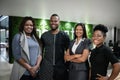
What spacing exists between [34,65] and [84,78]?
0.77m

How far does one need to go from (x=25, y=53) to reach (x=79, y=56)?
0.78m

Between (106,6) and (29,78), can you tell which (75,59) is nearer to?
(29,78)

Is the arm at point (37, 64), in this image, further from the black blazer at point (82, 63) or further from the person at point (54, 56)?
the black blazer at point (82, 63)

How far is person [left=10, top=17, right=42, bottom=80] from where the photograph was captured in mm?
2762

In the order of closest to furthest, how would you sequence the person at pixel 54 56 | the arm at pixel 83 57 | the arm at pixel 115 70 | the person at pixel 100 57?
the arm at pixel 115 70 < the person at pixel 100 57 < the arm at pixel 83 57 < the person at pixel 54 56

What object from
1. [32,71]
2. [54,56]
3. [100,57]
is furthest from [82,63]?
[32,71]

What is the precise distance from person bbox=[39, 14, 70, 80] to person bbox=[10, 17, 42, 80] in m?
0.18

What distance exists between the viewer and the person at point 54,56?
300 cm

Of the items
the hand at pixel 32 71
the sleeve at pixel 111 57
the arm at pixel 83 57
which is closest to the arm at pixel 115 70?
the sleeve at pixel 111 57

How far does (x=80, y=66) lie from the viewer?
2.78 m

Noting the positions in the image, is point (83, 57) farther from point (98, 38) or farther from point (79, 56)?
point (98, 38)

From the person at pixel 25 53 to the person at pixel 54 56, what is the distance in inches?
6.9

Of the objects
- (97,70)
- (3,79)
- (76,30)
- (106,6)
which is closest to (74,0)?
(106,6)

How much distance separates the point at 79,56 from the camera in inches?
108
